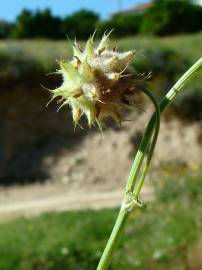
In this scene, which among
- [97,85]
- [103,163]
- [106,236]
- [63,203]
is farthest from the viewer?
[103,163]

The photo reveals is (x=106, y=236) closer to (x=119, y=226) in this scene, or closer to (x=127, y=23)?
(x=119, y=226)

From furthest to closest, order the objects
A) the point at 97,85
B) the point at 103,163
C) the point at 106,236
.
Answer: the point at 103,163, the point at 106,236, the point at 97,85

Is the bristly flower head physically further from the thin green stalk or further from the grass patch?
the grass patch

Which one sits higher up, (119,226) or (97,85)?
(97,85)

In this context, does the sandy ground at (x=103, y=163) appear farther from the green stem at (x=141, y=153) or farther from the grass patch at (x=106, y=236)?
the green stem at (x=141, y=153)

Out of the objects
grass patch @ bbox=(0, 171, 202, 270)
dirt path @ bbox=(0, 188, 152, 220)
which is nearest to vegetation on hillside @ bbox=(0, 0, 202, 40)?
dirt path @ bbox=(0, 188, 152, 220)

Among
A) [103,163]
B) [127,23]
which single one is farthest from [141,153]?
[127,23]
